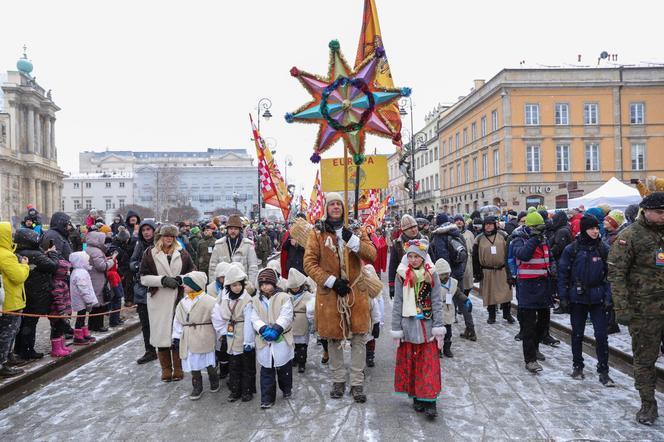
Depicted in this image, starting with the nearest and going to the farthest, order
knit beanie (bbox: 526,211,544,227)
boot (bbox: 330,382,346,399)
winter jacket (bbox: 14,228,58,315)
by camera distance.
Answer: boot (bbox: 330,382,346,399), knit beanie (bbox: 526,211,544,227), winter jacket (bbox: 14,228,58,315)

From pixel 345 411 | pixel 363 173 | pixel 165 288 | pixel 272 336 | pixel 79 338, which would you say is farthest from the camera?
pixel 363 173

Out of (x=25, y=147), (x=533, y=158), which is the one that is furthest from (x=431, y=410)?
(x=25, y=147)

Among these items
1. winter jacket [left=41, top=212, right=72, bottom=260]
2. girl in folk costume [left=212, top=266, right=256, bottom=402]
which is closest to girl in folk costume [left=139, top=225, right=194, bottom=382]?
girl in folk costume [left=212, top=266, right=256, bottom=402]

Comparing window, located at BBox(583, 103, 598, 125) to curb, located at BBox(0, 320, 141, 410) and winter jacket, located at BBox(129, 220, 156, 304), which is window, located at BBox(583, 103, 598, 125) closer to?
winter jacket, located at BBox(129, 220, 156, 304)

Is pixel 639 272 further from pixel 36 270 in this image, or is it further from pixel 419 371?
pixel 36 270

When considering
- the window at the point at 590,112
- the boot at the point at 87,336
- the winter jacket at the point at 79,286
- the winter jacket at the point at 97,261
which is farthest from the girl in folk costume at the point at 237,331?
the window at the point at 590,112

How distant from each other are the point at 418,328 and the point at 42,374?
16.8 ft

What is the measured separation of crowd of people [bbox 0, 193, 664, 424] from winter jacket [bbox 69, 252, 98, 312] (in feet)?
0.06

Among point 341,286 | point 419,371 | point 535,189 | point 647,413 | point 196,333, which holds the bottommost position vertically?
point 647,413

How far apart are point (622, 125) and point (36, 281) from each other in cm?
3999

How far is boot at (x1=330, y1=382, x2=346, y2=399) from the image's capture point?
4.97 m

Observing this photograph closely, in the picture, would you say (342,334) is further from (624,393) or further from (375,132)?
(624,393)

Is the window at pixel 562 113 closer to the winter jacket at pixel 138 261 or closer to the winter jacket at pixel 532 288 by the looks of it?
the winter jacket at pixel 532 288

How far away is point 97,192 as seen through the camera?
10956 cm
